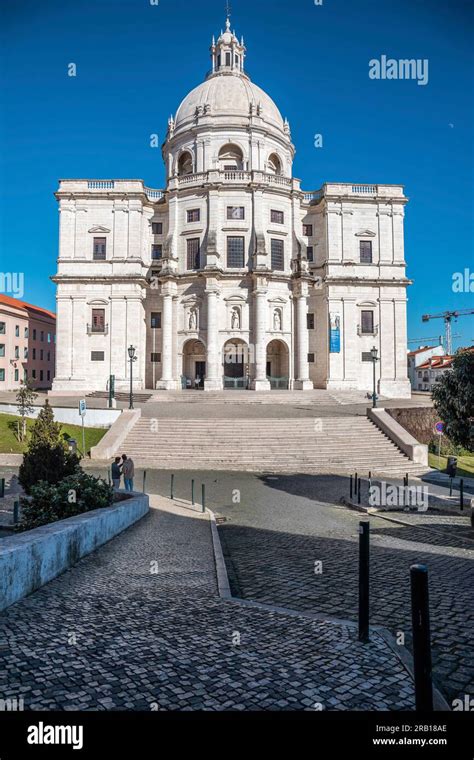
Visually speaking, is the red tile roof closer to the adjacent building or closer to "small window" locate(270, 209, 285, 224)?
the adjacent building

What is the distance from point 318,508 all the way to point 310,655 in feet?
30.6

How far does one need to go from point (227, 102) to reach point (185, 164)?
7.46 m

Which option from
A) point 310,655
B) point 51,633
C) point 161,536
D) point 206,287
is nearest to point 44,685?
point 51,633

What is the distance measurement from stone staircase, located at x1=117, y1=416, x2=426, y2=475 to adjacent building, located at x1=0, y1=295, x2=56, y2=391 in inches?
1177

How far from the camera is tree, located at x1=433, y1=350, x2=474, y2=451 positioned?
38.8 ft

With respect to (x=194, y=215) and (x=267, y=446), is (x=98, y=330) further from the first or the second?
(x=267, y=446)

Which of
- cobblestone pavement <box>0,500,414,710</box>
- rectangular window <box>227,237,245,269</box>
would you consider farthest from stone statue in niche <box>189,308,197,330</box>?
cobblestone pavement <box>0,500,414,710</box>

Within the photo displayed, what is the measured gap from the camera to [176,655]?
14.8ft

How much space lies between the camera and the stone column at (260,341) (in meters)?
40.8

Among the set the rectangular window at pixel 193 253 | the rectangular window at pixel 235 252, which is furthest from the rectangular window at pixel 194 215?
the rectangular window at pixel 235 252

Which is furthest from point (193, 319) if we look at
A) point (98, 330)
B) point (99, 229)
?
point (99, 229)

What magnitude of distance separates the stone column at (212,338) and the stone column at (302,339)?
24.8 ft

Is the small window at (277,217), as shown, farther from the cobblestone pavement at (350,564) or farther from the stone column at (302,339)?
the cobblestone pavement at (350,564)
